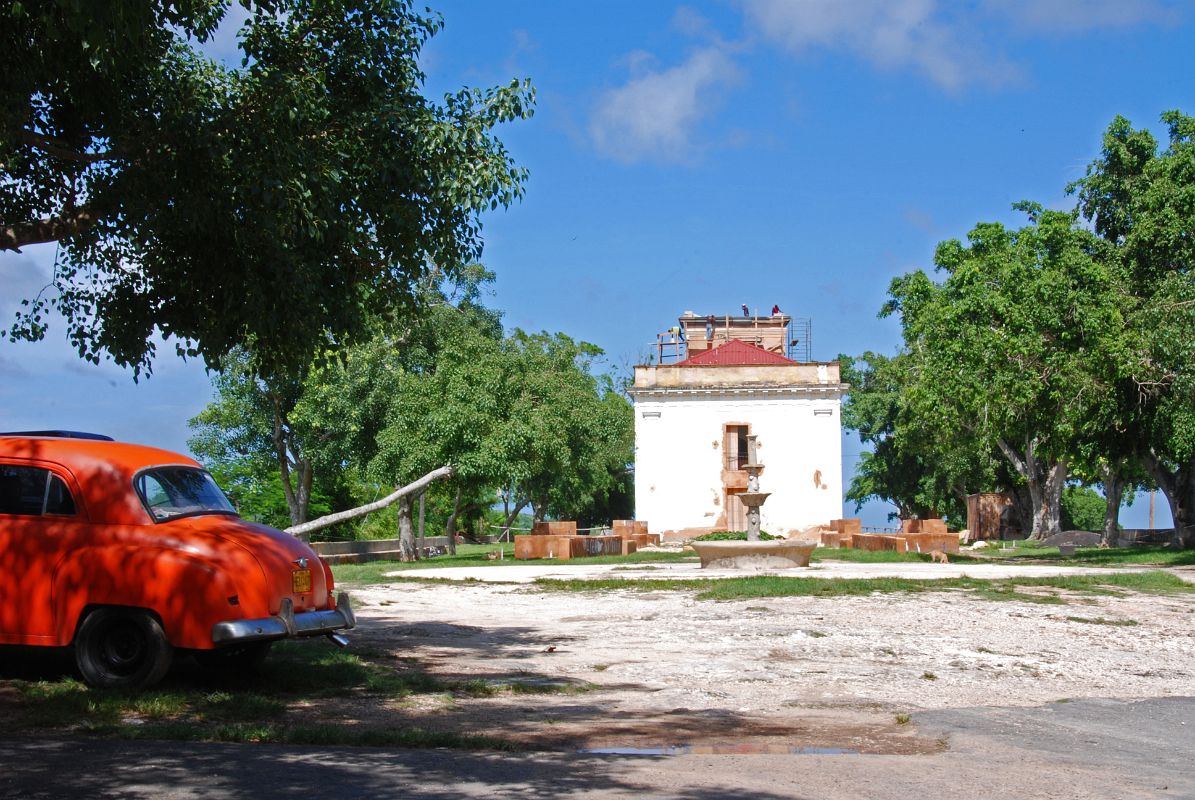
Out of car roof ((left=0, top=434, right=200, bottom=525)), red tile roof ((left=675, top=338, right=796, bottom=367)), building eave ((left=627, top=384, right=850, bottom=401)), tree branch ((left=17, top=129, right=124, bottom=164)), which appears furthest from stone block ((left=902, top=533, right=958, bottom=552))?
car roof ((left=0, top=434, right=200, bottom=525))

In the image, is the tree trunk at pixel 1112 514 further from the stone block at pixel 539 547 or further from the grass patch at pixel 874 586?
the grass patch at pixel 874 586

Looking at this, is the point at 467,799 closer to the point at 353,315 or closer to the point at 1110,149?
the point at 353,315

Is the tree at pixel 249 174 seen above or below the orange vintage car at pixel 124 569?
above

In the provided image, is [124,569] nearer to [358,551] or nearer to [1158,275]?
[1158,275]

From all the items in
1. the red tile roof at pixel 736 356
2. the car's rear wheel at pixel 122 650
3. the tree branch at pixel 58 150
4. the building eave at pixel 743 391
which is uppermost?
the red tile roof at pixel 736 356

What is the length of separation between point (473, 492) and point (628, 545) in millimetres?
5259

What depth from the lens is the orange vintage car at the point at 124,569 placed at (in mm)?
7883

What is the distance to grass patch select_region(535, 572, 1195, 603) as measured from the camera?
1706 cm

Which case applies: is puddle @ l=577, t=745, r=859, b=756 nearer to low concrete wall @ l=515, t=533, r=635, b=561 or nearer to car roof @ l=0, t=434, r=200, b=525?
car roof @ l=0, t=434, r=200, b=525

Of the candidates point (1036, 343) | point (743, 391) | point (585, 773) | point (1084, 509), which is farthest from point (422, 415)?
point (1084, 509)

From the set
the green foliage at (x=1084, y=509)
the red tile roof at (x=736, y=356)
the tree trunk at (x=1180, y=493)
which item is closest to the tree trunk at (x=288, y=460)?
the red tile roof at (x=736, y=356)

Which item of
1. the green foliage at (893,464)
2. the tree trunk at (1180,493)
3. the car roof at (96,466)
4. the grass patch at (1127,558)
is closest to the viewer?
the car roof at (96,466)

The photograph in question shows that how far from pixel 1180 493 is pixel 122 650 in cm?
2910

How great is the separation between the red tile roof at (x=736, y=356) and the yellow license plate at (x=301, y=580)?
41113mm
